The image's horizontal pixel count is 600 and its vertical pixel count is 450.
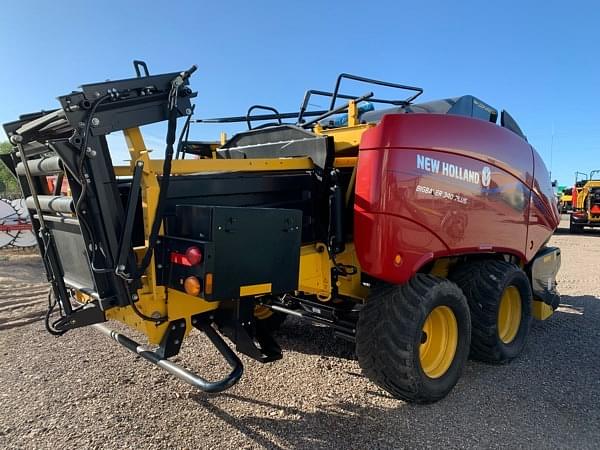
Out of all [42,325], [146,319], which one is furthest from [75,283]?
[42,325]

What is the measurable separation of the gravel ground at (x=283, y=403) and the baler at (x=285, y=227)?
0.28m

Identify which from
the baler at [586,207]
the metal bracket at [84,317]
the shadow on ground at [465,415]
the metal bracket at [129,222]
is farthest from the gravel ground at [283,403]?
the baler at [586,207]

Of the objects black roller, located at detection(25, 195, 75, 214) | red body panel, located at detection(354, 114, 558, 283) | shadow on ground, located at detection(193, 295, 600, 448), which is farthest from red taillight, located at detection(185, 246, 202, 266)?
shadow on ground, located at detection(193, 295, 600, 448)

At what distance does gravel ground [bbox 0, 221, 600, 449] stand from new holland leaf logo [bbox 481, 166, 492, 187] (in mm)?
1595

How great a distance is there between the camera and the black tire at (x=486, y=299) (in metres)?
4.04

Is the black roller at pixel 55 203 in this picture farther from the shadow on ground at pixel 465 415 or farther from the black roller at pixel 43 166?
the shadow on ground at pixel 465 415

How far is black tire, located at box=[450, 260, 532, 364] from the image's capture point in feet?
13.2

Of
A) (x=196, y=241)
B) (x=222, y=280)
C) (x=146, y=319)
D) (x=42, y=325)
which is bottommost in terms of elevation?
(x=42, y=325)

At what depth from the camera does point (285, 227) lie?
2.68m

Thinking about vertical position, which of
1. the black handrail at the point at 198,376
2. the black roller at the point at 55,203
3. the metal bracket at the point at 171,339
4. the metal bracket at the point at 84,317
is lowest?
the black handrail at the point at 198,376

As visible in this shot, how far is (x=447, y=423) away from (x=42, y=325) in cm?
429

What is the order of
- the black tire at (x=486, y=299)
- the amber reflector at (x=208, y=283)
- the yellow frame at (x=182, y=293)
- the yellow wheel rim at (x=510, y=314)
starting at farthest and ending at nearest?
the yellow wheel rim at (x=510, y=314) → the black tire at (x=486, y=299) → the yellow frame at (x=182, y=293) → the amber reflector at (x=208, y=283)

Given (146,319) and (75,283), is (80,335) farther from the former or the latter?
(146,319)

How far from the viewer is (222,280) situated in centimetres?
245
